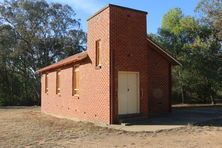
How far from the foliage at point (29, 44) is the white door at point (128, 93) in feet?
95.9

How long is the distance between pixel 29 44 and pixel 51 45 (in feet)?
9.82

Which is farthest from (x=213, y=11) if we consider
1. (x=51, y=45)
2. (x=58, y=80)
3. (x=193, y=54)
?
(x=51, y=45)

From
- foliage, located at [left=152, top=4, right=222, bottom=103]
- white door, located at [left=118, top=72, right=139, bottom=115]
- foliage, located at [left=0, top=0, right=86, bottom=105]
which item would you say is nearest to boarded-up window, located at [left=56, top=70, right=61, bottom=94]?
white door, located at [left=118, top=72, right=139, bottom=115]

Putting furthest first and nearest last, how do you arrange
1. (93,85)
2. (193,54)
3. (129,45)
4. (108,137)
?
1. (193,54)
2. (93,85)
3. (129,45)
4. (108,137)

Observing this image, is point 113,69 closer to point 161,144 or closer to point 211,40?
point 161,144

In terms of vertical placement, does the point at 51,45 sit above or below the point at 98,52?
above

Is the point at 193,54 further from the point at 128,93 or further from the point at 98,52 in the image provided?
the point at 98,52

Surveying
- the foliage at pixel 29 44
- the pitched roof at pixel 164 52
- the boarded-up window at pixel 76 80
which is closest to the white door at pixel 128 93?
the pitched roof at pixel 164 52

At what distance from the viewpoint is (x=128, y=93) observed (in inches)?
702

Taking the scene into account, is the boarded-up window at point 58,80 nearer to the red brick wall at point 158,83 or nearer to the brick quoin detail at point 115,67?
the brick quoin detail at point 115,67

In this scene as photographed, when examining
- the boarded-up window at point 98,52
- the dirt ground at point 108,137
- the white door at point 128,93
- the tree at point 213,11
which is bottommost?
the dirt ground at point 108,137

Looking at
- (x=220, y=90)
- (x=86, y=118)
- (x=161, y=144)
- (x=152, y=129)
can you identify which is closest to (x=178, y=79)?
(x=220, y=90)

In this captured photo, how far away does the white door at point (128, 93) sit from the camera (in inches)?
689

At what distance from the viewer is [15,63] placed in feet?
152
